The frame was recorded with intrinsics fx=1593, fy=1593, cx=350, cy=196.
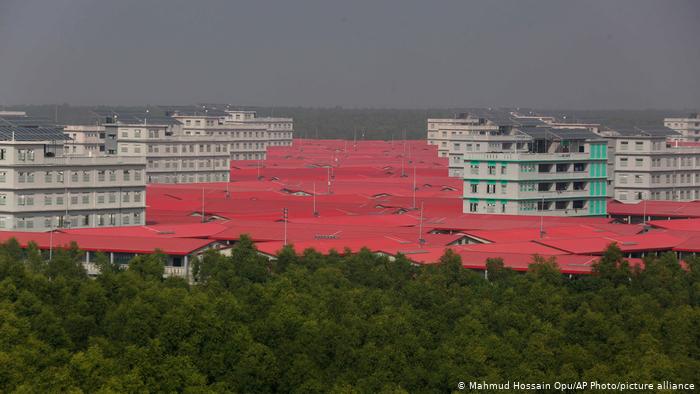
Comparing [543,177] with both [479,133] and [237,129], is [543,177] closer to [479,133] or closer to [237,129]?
[479,133]

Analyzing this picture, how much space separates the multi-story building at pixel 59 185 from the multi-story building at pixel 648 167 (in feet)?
86.0

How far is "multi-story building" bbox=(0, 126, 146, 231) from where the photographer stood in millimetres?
56188

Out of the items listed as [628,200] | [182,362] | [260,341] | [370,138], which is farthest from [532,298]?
[370,138]

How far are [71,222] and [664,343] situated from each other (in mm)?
28015

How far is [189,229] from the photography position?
56.4 meters

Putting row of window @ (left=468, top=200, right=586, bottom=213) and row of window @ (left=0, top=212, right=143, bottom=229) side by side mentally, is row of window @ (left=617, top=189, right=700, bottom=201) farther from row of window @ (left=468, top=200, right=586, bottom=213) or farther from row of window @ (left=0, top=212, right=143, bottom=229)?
row of window @ (left=0, top=212, right=143, bottom=229)

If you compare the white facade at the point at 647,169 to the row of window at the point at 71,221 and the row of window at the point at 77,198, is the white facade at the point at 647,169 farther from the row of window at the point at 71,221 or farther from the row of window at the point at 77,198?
the row of window at the point at 71,221

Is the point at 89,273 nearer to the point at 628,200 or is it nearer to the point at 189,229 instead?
the point at 189,229

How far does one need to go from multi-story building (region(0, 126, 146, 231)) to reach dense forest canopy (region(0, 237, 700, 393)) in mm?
13331

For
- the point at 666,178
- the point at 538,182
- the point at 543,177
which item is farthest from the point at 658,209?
the point at 666,178

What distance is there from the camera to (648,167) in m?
76.1

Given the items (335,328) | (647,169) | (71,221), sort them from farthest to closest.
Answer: (647,169)
(71,221)
(335,328)

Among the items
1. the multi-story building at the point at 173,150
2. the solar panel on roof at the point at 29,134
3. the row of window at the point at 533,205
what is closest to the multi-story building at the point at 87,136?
the multi-story building at the point at 173,150

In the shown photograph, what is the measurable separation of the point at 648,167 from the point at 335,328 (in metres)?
44.2
